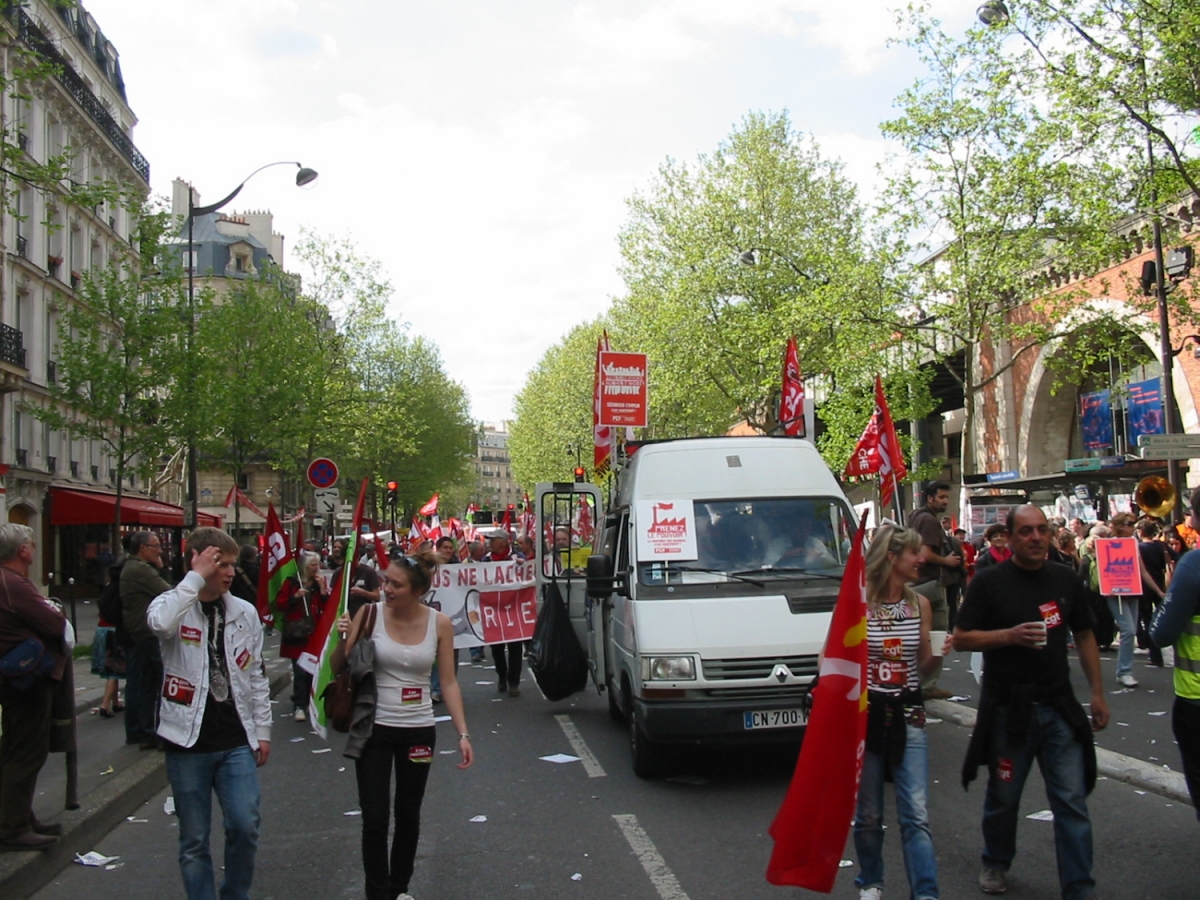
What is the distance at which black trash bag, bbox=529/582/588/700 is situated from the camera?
1118 centimetres

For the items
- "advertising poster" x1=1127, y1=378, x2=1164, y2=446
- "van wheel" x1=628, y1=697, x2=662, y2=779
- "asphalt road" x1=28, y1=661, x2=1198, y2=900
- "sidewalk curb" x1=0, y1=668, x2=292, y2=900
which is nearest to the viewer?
"asphalt road" x1=28, y1=661, x2=1198, y2=900

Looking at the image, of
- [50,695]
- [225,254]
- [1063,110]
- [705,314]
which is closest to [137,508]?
[705,314]

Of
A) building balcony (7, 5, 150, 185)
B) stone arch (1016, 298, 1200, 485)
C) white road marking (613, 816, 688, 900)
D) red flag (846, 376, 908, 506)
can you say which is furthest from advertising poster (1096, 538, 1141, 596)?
building balcony (7, 5, 150, 185)

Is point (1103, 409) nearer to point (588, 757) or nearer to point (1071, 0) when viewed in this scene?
point (1071, 0)

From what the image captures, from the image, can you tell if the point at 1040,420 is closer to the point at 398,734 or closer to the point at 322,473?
the point at 322,473

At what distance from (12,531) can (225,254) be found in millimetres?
69313

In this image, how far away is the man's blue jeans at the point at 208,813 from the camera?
490cm

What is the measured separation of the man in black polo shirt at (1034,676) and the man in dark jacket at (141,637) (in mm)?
5796

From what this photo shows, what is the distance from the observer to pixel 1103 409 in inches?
1312

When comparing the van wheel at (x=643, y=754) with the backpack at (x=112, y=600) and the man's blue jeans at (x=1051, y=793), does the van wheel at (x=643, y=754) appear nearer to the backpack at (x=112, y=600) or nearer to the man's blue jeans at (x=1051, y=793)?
the man's blue jeans at (x=1051, y=793)

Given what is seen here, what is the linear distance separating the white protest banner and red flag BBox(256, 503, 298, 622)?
1483 mm

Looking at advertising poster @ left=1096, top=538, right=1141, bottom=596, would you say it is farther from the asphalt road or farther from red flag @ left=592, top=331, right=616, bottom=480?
red flag @ left=592, top=331, right=616, bottom=480

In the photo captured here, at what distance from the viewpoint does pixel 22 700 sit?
6469mm

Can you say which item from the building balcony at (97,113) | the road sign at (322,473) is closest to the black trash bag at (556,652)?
the road sign at (322,473)
